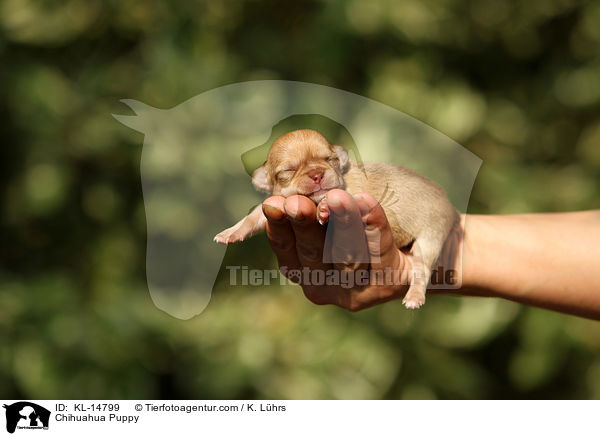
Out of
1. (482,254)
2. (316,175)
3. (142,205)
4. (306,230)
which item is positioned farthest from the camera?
(142,205)

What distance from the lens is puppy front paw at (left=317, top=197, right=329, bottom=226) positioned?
0.88 meters

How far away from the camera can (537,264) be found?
1.40 m

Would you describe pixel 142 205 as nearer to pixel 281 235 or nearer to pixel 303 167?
pixel 281 235

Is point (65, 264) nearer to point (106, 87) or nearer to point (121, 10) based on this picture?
point (106, 87)

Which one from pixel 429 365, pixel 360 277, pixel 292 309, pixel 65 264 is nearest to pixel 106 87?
pixel 65 264

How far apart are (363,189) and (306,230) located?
120 mm

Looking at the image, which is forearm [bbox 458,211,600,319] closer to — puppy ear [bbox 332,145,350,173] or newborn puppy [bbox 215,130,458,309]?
newborn puppy [bbox 215,130,458,309]

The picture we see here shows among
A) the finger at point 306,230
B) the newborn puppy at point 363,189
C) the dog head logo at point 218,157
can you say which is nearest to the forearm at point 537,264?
the dog head logo at point 218,157

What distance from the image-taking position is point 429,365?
198 centimetres

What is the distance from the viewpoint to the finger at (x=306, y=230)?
88cm
